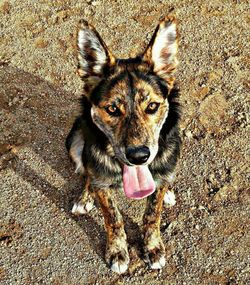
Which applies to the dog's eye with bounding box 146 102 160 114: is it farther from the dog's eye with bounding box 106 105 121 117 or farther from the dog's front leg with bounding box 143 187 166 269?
the dog's front leg with bounding box 143 187 166 269

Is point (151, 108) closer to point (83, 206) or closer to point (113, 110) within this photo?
point (113, 110)

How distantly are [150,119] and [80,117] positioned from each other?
0.95 metres

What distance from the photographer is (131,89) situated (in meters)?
4.54

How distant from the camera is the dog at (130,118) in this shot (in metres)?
4.54

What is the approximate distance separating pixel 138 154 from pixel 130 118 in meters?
0.35

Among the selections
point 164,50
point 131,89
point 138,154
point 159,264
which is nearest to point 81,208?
point 159,264

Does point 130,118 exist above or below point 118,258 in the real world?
above

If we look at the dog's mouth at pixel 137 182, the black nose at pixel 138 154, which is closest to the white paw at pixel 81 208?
the dog's mouth at pixel 137 182

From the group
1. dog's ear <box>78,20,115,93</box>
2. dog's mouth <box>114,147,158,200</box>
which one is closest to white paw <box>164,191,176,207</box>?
dog's mouth <box>114,147,158,200</box>

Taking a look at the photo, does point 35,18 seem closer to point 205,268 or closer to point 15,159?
point 15,159

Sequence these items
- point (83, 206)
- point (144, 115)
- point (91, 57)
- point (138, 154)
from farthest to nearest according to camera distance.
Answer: point (83, 206)
point (91, 57)
point (144, 115)
point (138, 154)

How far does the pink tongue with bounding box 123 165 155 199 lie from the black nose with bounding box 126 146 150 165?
1.15 feet

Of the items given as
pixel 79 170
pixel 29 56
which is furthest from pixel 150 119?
pixel 29 56

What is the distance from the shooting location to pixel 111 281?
553 cm
